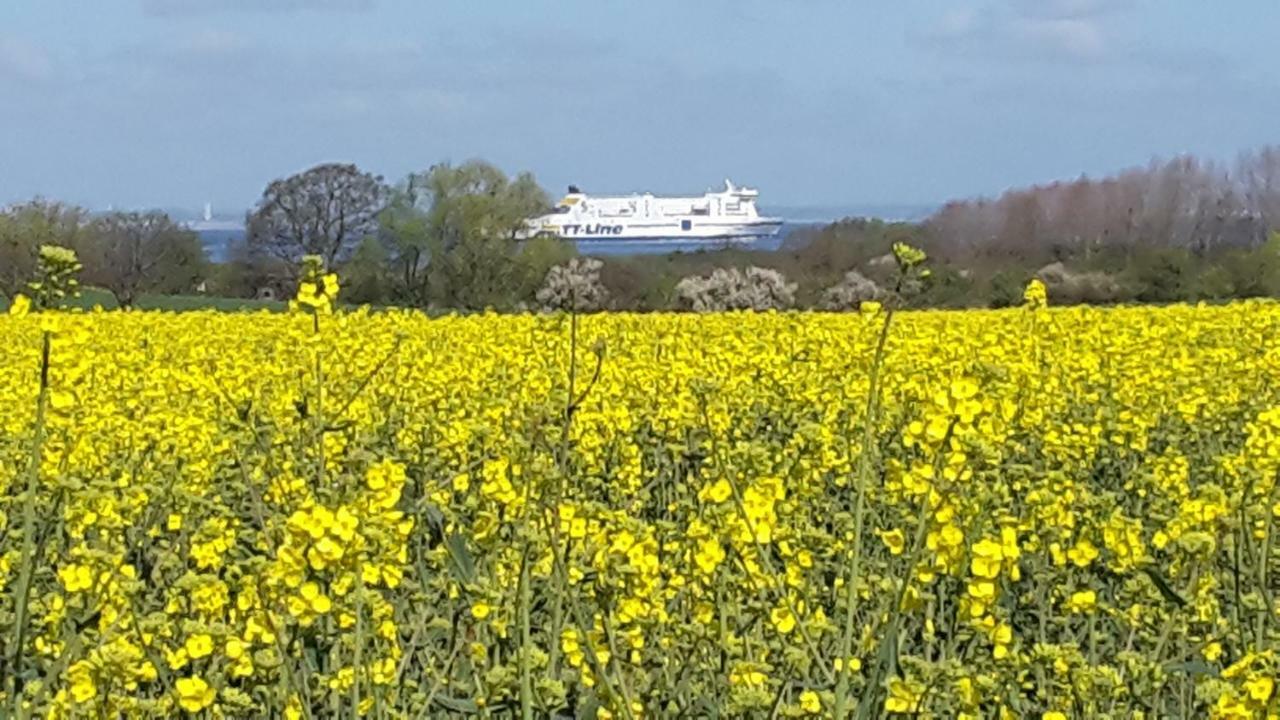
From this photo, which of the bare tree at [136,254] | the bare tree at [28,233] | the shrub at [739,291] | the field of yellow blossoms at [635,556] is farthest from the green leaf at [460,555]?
the bare tree at [136,254]

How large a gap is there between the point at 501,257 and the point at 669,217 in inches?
3473

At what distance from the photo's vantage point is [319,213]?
1688 inches

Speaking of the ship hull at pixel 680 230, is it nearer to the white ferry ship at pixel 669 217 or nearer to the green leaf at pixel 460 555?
Result: the white ferry ship at pixel 669 217

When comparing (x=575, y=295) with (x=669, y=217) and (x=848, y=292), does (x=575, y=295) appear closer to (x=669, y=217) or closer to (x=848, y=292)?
(x=848, y=292)

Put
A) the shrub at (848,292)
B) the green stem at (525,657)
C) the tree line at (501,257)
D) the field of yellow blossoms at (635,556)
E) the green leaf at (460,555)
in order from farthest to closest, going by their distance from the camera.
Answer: the tree line at (501,257) < the shrub at (848,292) < the green leaf at (460,555) < the field of yellow blossoms at (635,556) < the green stem at (525,657)

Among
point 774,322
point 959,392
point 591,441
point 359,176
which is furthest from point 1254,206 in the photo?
point 959,392

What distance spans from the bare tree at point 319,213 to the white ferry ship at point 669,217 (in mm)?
69834

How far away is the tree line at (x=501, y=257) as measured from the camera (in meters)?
29.5

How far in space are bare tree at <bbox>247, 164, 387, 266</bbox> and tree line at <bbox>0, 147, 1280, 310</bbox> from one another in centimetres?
4

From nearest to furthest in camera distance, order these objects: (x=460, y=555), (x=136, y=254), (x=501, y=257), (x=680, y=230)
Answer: (x=460, y=555), (x=136, y=254), (x=501, y=257), (x=680, y=230)

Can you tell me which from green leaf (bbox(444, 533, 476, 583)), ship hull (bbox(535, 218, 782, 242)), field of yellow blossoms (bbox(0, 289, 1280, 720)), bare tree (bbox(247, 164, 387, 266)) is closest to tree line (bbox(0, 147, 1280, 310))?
bare tree (bbox(247, 164, 387, 266))

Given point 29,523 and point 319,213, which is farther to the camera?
point 319,213

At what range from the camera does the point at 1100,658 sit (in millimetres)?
4703

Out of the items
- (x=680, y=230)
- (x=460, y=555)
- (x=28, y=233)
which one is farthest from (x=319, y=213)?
(x=680, y=230)
